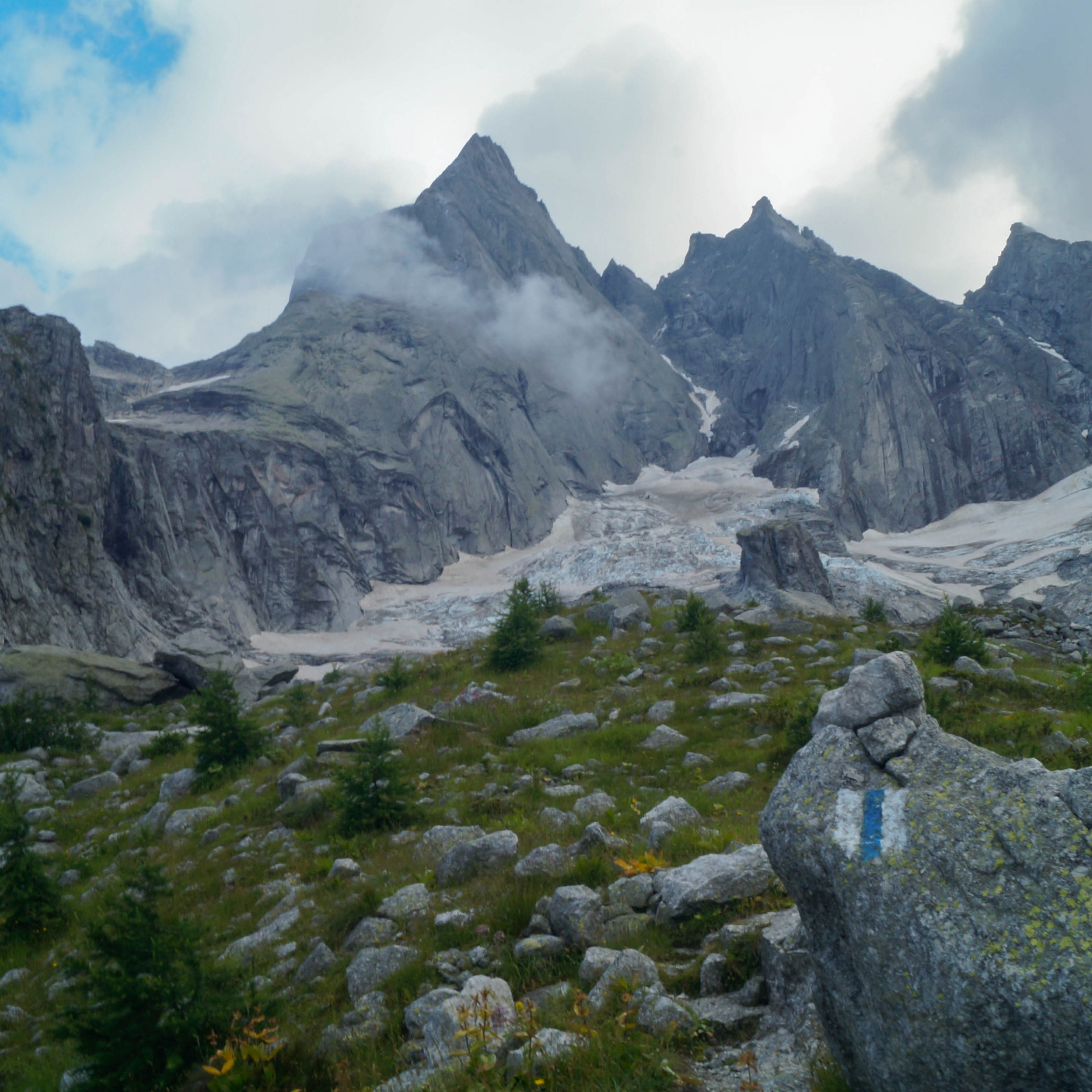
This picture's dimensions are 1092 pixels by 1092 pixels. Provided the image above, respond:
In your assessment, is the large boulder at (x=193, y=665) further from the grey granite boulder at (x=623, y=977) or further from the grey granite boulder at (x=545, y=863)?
the grey granite boulder at (x=623, y=977)

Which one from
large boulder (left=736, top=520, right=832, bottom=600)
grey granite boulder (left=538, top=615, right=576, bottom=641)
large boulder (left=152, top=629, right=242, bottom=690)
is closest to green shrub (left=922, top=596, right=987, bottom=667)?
grey granite boulder (left=538, top=615, right=576, bottom=641)

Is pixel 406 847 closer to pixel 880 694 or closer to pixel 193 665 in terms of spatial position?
pixel 880 694

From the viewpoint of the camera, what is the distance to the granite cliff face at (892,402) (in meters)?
120

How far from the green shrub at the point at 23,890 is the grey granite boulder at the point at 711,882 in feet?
28.2

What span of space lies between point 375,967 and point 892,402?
466 feet

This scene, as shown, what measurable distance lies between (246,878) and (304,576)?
80075 mm

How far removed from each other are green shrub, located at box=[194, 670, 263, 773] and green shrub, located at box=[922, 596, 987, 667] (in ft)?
47.6

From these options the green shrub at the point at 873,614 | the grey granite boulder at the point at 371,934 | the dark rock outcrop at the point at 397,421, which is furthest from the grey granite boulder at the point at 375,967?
the dark rock outcrop at the point at 397,421

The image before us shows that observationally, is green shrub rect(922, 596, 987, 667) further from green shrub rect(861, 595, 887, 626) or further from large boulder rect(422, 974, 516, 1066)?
large boulder rect(422, 974, 516, 1066)

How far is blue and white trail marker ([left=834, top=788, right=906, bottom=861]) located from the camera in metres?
3.37

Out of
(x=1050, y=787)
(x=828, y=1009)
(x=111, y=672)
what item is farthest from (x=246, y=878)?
(x=111, y=672)

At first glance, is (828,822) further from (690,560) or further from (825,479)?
(825,479)

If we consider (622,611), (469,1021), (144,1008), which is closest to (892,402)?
(622,611)

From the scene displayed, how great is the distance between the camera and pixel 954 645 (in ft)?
47.2
